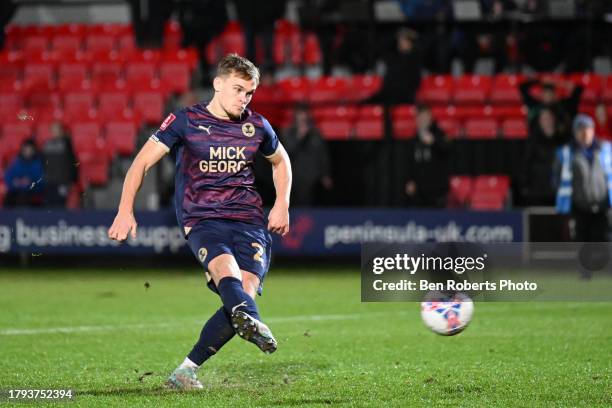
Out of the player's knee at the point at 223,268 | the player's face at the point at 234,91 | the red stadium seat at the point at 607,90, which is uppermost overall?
the player's face at the point at 234,91

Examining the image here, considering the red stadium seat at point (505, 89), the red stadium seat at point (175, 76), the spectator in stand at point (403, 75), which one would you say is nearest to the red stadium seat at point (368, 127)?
the spectator in stand at point (403, 75)

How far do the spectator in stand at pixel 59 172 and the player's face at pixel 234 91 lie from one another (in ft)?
34.9

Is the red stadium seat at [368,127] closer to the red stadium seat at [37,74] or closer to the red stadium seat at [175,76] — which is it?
the red stadium seat at [175,76]

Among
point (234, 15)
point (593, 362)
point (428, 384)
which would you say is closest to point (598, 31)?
point (234, 15)

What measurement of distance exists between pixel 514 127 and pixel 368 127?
2.36 meters

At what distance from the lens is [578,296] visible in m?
12.6

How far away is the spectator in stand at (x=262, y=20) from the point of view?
18.8 m

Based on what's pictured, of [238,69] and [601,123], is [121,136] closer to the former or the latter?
[601,123]

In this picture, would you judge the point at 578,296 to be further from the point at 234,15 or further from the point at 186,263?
the point at 234,15

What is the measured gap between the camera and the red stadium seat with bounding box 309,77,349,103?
1898cm

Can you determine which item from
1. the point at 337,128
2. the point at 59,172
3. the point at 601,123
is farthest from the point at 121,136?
the point at 601,123

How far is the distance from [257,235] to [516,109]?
12118 millimetres

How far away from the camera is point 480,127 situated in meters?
17.7

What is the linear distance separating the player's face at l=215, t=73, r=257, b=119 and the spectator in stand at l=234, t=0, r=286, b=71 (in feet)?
40.9
